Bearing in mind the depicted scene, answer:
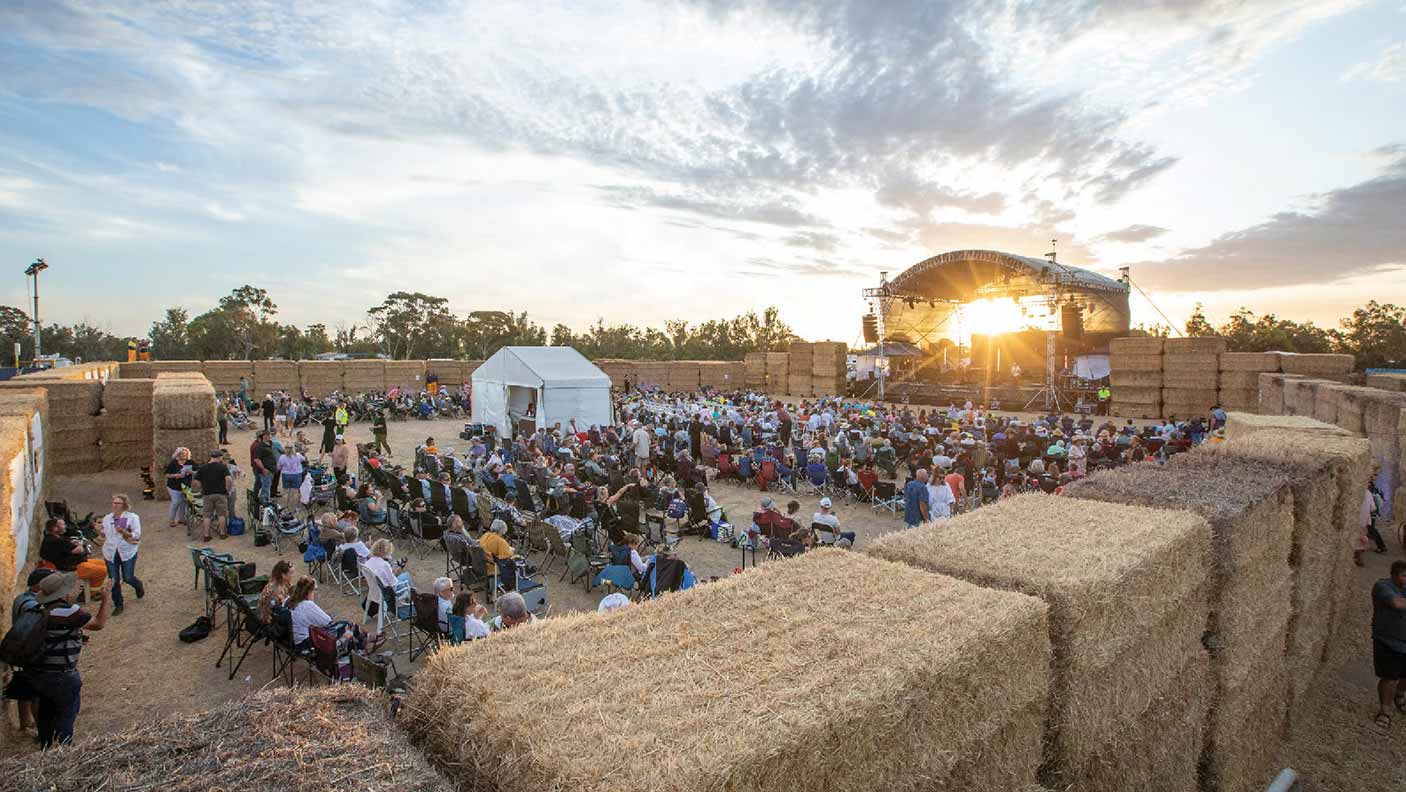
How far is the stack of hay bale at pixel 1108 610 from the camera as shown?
3277mm

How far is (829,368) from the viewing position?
38844mm

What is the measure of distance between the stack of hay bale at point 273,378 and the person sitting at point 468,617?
33.4 metres

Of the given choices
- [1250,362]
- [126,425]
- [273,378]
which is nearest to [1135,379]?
[1250,362]

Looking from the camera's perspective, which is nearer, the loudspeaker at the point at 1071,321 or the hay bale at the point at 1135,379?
the hay bale at the point at 1135,379

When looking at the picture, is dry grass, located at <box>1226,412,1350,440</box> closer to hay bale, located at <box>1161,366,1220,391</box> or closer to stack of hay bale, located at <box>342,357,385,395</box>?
hay bale, located at <box>1161,366,1220,391</box>

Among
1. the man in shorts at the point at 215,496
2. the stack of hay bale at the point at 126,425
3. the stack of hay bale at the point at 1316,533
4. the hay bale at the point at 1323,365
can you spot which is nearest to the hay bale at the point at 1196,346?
the hay bale at the point at 1323,365

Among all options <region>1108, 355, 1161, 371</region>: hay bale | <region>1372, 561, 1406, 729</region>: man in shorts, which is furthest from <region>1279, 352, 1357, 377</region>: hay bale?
<region>1372, 561, 1406, 729</region>: man in shorts

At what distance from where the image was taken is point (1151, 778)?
13.4 ft

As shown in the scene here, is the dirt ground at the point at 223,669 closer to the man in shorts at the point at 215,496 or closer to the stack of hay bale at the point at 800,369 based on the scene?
the man in shorts at the point at 215,496

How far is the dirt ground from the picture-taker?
5.83 metres

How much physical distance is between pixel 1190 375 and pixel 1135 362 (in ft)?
6.35

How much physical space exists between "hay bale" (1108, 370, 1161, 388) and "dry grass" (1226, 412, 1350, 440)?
60.9 ft

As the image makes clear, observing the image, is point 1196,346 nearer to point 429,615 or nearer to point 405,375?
point 429,615

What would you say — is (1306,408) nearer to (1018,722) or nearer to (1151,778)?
(1151,778)
